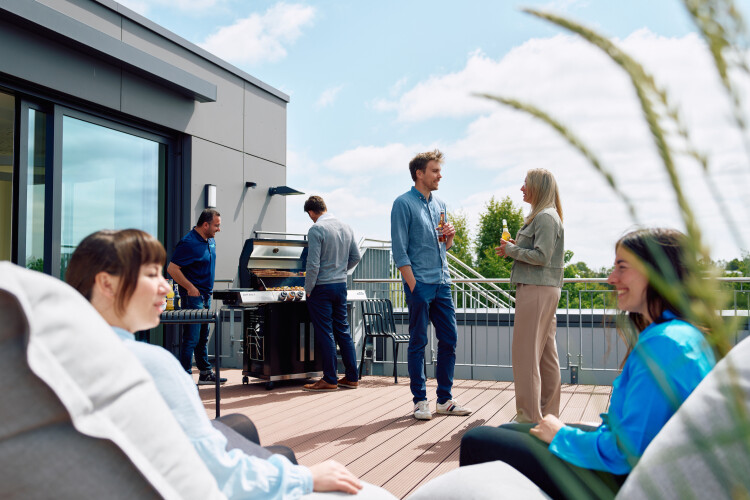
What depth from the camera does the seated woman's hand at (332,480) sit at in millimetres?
1390

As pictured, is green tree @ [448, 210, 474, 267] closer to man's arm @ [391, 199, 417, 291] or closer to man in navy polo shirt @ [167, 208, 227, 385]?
man in navy polo shirt @ [167, 208, 227, 385]

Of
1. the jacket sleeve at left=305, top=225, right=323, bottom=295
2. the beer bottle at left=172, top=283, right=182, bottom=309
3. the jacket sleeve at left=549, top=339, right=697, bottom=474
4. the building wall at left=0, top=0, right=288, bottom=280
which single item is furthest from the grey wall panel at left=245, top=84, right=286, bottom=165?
the jacket sleeve at left=549, top=339, right=697, bottom=474

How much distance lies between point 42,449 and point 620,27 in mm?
1017

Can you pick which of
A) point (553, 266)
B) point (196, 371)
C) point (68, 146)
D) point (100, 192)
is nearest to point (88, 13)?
point (68, 146)

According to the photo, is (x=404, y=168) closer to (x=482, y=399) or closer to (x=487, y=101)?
(x=482, y=399)

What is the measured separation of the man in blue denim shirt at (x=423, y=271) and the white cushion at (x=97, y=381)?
3458 mm

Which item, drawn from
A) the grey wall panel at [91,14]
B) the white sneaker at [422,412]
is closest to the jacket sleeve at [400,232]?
the white sneaker at [422,412]

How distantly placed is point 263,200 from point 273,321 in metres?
3.94

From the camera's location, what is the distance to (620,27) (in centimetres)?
57

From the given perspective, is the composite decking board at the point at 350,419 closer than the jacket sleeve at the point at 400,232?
Yes

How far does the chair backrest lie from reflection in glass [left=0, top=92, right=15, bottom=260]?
3695mm

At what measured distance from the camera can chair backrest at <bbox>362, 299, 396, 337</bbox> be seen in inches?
267

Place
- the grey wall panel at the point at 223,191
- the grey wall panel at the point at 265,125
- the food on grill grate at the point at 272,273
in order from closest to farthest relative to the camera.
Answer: the food on grill grate at the point at 272,273, the grey wall panel at the point at 223,191, the grey wall panel at the point at 265,125

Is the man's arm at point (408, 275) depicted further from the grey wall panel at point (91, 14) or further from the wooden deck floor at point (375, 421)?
the grey wall panel at point (91, 14)
